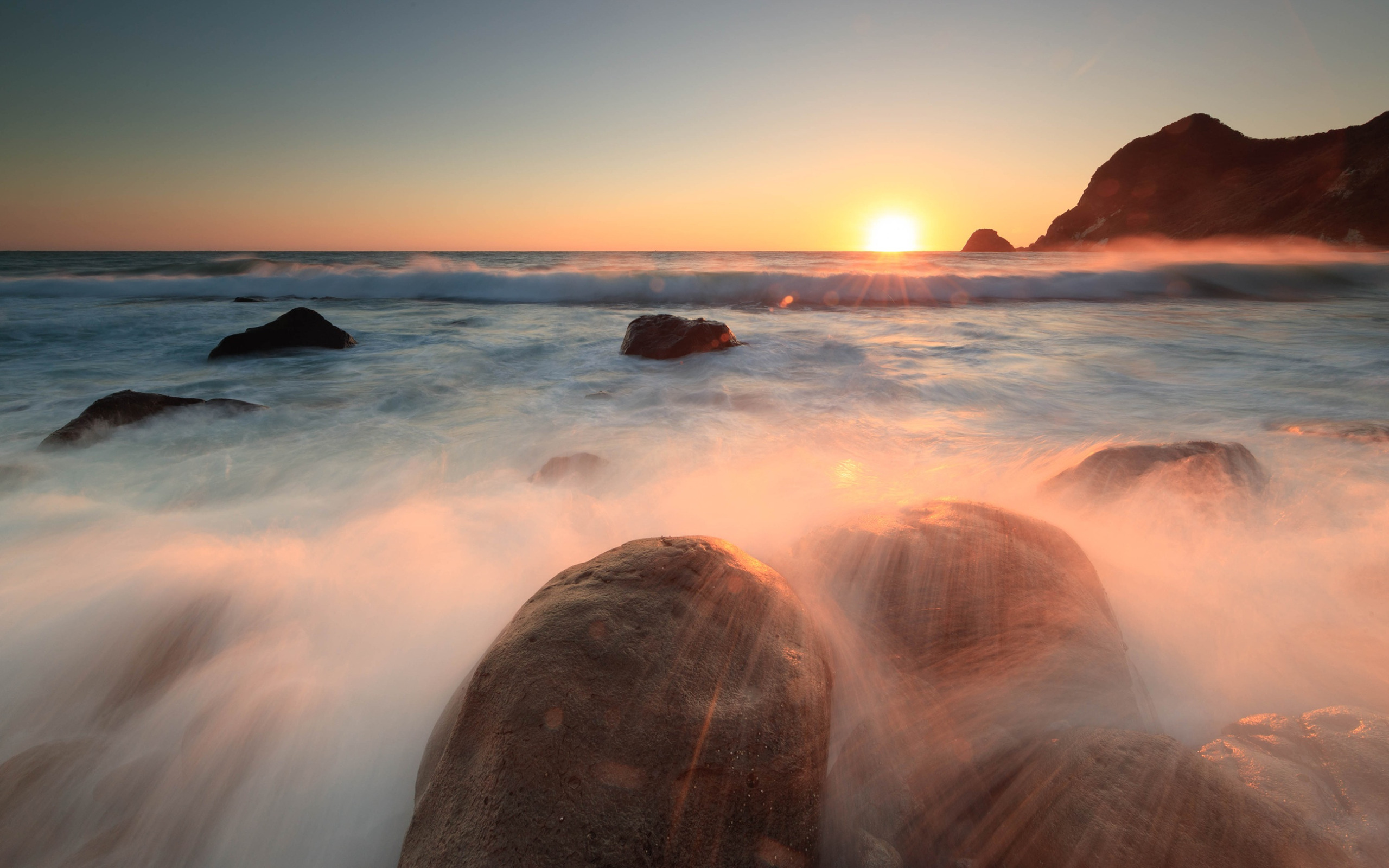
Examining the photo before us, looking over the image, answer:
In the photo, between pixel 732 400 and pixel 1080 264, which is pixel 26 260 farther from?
pixel 1080 264

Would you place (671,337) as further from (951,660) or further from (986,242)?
(986,242)

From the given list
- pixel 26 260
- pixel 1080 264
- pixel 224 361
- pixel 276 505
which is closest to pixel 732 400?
pixel 276 505

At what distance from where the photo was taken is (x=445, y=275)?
1970cm

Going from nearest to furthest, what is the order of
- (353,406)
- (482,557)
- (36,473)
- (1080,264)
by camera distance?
(482,557) → (36,473) → (353,406) → (1080,264)

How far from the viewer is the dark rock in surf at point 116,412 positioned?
414 centimetres

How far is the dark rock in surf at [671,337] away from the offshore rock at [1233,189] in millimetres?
37261

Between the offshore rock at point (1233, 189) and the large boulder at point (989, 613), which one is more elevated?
the offshore rock at point (1233, 189)

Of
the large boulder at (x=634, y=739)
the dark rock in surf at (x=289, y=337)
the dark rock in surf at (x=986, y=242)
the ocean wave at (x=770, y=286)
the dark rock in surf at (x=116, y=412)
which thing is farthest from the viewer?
the dark rock in surf at (x=986, y=242)

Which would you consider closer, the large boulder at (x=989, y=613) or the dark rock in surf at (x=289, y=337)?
the large boulder at (x=989, y=613)

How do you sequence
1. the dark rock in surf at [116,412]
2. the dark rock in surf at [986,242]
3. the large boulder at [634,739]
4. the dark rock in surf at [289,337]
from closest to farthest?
the large boulder at [634,739] → the dark rock in surf at [116,412] → the dark rock in surf at [289,337] → the dark rock in surf at [986,242]

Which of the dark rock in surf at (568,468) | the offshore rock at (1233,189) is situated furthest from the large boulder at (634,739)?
the offshore rock at (1233,189)

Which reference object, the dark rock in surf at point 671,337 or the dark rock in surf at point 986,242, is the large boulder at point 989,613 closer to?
the dark rock in surf at point 671,337

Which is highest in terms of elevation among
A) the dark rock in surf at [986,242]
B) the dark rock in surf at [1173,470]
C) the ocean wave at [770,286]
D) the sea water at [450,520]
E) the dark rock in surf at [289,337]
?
the dark rock in surf at [986,242]

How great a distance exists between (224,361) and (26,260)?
4322cm
